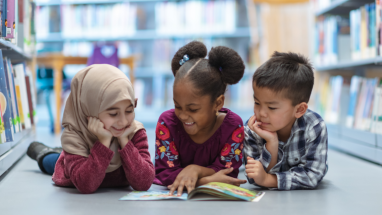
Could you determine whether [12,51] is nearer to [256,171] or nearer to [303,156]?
[256,171]

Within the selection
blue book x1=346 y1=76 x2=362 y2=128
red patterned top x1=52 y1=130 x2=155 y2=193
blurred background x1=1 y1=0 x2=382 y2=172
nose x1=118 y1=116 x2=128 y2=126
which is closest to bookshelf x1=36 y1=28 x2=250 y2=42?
blurred background x1=1 y1=0 x2=382 y2=172

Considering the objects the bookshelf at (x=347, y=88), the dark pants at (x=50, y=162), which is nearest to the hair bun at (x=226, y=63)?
the dark pants at (x=50, y=162)

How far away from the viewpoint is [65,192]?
1402mm

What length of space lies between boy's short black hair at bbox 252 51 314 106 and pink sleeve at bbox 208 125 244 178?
22 centimetres

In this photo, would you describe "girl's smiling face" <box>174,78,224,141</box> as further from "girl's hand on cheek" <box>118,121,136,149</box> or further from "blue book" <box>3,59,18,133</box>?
"blue book" <box>3,59,18,133</box>

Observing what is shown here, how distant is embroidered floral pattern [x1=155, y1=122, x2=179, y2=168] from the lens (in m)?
1.49

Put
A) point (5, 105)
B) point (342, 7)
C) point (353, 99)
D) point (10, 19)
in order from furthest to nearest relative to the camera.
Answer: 1. point (342, 7)
2. point (353, 99)
3. point (10, 19)
4. point (5, 105)

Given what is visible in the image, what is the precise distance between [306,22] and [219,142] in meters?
3.09

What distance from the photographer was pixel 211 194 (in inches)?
51.1

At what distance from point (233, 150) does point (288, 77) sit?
0.35 meters

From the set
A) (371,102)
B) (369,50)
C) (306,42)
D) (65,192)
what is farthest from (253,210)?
(306,42)

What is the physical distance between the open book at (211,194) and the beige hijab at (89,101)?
0.15 metres

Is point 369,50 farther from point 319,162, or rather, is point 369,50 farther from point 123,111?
point 123,111

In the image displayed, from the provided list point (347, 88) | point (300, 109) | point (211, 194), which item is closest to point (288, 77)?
point (300, 109)
